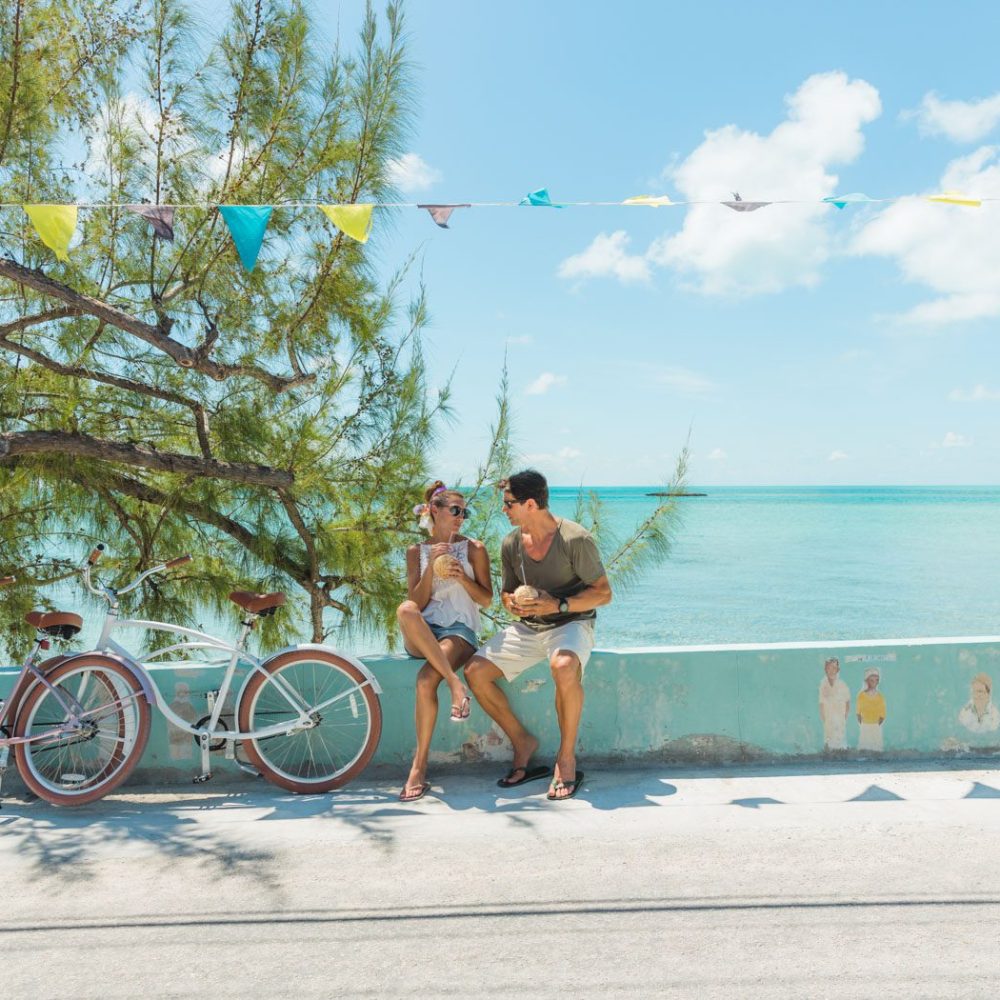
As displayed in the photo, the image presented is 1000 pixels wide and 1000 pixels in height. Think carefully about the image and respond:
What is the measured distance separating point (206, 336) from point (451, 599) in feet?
7.23

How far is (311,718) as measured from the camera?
3.57m

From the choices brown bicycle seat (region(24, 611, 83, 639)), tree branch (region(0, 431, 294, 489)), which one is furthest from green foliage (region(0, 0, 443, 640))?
brown bicycle seat (region(24, 611, 83, 639))

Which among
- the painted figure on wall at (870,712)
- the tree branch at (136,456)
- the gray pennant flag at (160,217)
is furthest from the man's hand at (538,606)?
the gray pennant flag at (160,217)

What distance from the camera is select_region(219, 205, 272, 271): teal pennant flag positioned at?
14.3 ft

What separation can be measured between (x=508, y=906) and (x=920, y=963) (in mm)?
963

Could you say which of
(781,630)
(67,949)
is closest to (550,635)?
(67,949)

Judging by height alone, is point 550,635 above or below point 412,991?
above

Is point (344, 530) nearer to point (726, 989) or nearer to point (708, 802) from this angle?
point (708, 802)

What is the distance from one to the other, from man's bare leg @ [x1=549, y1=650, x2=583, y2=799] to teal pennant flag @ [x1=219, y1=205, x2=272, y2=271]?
2.32 metres

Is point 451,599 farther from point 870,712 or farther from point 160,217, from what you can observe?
point 160,217

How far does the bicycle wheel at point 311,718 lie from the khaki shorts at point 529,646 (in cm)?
48

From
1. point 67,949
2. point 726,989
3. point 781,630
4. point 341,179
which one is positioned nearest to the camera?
point 726,989

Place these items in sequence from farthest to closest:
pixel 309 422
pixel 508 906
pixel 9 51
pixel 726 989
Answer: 1. pixel 309 422
2. pixel 9 51
3. pixel 508 906
4. pixel 726 989

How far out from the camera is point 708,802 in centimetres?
329
